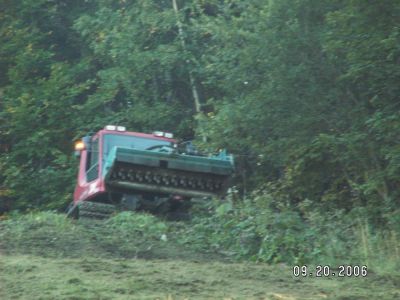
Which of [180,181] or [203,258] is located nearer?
[203,258]

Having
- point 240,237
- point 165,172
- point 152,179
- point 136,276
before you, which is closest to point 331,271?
point 136,276

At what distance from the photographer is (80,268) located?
29.6ft

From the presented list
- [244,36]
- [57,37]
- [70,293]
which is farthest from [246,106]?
[57,37]

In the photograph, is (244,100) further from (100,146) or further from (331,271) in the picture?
(331,271)

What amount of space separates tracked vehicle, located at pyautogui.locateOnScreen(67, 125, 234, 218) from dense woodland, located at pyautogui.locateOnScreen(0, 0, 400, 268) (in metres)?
0.75

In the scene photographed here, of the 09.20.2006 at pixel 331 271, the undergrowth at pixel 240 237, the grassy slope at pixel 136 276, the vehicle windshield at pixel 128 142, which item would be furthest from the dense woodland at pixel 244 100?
the grassy slope at pixel 136 276

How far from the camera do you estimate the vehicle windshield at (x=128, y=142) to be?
18.0 meters

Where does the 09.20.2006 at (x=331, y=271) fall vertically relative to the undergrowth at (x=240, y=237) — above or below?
below

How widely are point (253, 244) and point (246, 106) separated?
4.72 metres

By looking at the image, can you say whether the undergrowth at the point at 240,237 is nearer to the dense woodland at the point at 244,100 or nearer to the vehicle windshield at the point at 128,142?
the dense woodland at the point at 244,100

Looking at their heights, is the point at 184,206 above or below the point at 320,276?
above

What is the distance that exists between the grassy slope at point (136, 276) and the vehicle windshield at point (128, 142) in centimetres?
609

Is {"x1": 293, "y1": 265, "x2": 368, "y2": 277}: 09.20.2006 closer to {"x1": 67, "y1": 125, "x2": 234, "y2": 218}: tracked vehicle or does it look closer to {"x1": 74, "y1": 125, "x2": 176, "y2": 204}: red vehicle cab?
{"x1": 67, "y1": 125, "x2": 234, "y2": 218}: tracked vehicle

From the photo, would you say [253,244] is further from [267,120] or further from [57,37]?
[57,37]
